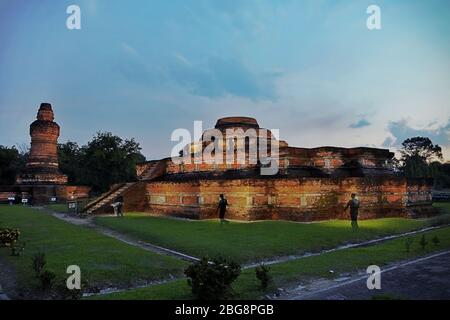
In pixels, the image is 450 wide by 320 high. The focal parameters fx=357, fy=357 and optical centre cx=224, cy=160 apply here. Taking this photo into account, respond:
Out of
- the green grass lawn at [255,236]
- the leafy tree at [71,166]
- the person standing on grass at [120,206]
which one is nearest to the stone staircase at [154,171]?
the person standing on grass at [120,206]

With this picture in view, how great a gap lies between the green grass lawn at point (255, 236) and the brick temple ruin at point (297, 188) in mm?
1223

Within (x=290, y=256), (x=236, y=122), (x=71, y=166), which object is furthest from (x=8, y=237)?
(x=71, y=166)

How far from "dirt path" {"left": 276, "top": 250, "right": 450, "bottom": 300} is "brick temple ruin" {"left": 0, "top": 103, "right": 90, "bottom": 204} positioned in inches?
1160

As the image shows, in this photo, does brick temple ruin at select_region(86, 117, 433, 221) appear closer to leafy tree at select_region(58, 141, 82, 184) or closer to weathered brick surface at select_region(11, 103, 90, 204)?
weathered brick surface at select_region(11, 103, 90, 204)

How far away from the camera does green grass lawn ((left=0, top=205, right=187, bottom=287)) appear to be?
6824 millimetres

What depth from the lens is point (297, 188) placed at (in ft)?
50.2

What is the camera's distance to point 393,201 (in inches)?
637

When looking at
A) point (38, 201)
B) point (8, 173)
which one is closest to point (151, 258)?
point (38, 201)

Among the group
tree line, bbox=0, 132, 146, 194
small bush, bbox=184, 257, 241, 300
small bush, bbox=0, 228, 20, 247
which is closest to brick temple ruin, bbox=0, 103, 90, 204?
tree line, bbox=0, 132, 146, 194

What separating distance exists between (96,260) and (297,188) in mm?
9542

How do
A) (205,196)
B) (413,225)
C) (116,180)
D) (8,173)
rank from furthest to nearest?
(8,173) → (116,180) → (205,196) → (413,225)

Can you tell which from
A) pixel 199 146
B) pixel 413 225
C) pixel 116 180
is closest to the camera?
Result: pixel 413 225

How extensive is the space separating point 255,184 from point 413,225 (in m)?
6.37
